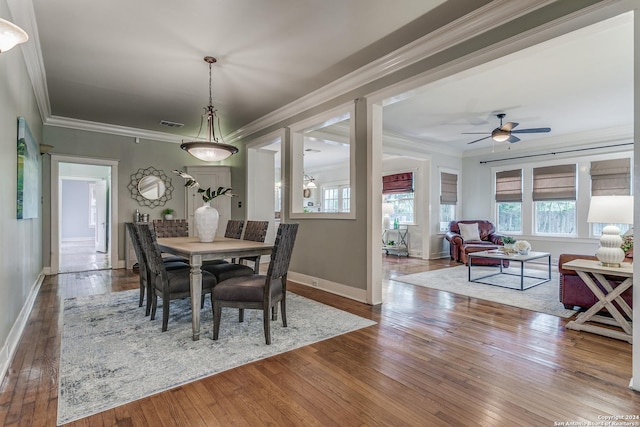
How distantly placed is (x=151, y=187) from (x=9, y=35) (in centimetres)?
526

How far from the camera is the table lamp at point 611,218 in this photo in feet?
9.08

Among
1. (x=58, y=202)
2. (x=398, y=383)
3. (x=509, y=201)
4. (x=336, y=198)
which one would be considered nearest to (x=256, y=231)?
(x=398, y=383)

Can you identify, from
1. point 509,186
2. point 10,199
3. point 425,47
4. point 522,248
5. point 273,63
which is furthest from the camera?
point 509,186

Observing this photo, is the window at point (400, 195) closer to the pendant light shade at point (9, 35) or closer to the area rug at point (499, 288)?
the area rug at point (499, 288)

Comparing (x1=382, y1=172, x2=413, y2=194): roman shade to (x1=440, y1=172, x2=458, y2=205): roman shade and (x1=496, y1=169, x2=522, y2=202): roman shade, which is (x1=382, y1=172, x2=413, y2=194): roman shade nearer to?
(x1=440, y1=172, x2=458, y2=205): roman shade

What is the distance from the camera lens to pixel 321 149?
7.89 meters

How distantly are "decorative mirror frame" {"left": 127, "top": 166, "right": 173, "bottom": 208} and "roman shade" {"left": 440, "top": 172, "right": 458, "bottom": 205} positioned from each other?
607 cm

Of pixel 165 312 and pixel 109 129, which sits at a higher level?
pixel 109 129

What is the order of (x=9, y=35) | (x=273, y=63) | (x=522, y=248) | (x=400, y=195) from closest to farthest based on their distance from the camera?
(x=9, y=35) < (x=273, y=63) < (x=522, y=248) < (x=400, y=195)

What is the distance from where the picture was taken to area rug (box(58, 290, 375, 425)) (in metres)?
1.88

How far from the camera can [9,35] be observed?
1562 mm

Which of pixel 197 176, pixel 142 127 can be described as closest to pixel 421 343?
pixel 197 176

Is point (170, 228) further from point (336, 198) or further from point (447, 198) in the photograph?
point (336, 198)

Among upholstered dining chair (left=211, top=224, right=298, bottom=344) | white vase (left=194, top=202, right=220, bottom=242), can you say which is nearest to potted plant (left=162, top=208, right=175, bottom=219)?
white vase (left=194, top=202, right=220, bottom=242)
